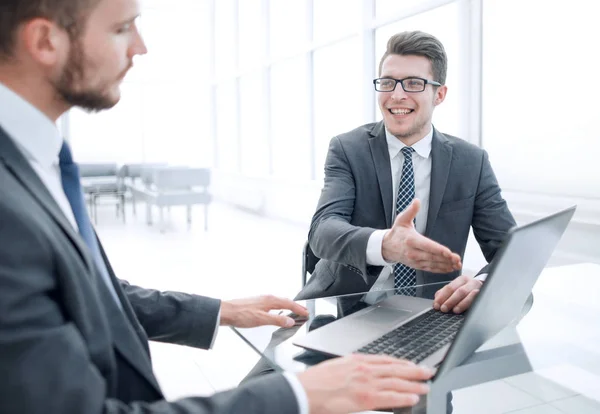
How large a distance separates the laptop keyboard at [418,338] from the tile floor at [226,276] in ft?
0.34

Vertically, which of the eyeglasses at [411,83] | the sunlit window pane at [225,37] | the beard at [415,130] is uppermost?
the sunlit window pane at [225,37]

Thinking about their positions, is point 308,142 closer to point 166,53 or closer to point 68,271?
point 166,53

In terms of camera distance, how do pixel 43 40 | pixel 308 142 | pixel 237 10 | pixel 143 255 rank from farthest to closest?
1. pixel 237 10
2. pixel 308 142
3. pixel 143 255
4. pixel 43 40

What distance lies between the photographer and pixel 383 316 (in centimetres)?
119

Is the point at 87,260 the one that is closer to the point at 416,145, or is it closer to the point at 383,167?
the point at 383,167

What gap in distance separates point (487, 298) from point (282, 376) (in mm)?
335

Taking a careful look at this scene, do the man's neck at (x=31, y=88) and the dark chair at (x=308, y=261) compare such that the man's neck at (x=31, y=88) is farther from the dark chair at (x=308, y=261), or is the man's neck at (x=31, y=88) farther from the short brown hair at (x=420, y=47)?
the short brown hair at (x=420, y=47)

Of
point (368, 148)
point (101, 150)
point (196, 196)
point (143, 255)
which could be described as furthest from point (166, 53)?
point (368, 148)

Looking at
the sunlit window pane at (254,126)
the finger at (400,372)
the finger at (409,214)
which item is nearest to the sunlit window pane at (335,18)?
the sunlit window pane at (254,126)

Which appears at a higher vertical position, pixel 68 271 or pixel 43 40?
pixel 43 40

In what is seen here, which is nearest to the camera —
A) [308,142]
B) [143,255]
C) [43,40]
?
[43,40]

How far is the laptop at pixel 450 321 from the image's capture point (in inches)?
32.4

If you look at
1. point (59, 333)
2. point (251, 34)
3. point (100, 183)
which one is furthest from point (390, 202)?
point (100, 183)

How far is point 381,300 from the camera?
4.42 feet
